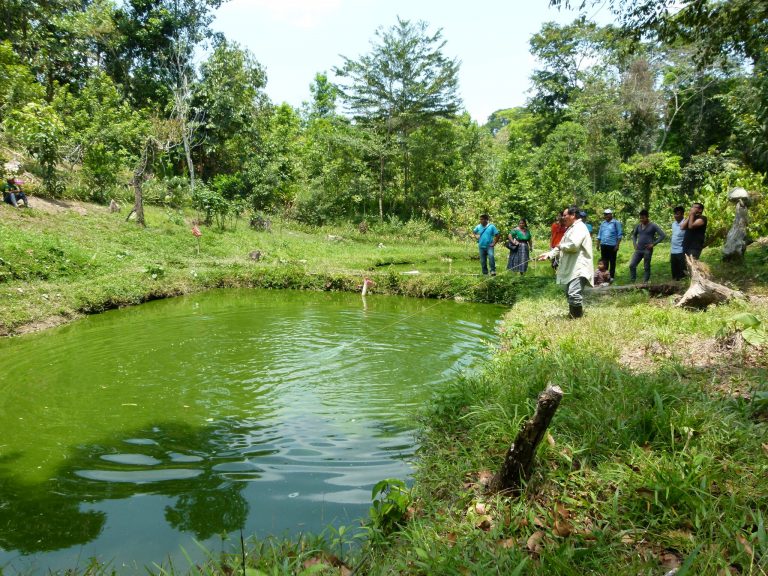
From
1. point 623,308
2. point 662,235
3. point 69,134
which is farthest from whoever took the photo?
point 69,134

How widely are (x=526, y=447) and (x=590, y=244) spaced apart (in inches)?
208

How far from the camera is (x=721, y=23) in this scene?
8.60 metres

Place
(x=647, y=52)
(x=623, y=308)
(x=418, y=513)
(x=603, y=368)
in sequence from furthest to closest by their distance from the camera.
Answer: (x=647, y=52) < (x=623, y=308) < (x=603, y=368) < (x=418, y=513)

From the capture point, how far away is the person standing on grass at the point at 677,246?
9391mm

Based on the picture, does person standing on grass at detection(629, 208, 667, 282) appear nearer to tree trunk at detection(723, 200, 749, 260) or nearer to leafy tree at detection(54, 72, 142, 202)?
tree trunk at detection(723, 200, 749, 260)

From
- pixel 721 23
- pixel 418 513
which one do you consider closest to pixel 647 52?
pixel 721 23

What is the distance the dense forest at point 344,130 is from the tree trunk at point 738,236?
36.6 ft

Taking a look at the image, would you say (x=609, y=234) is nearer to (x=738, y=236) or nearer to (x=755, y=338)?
(x=738, y=236)

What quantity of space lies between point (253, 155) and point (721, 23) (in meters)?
25.5

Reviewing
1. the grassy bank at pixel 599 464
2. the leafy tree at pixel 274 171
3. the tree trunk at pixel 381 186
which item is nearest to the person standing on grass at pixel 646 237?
the grassy bank at pixel 599 464

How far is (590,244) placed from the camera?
7.44m

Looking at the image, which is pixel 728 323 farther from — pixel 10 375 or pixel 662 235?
pixel 10 375

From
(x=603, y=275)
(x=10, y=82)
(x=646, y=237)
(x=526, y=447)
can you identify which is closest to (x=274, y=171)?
(x=10, y=82)

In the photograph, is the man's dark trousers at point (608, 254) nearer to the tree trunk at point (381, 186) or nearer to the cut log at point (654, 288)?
the cut log at point (654, 288)
